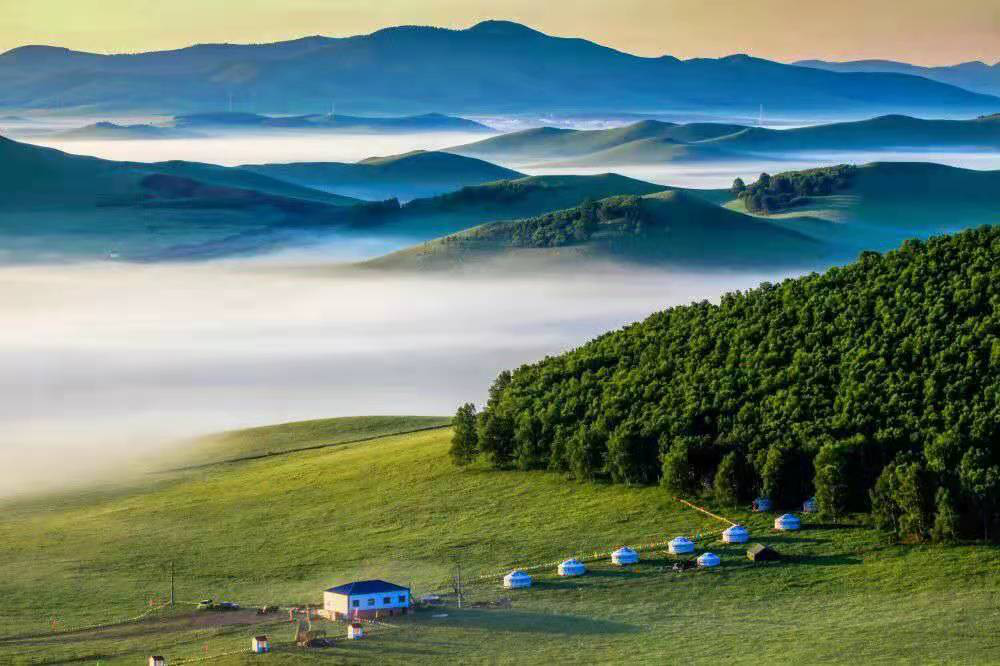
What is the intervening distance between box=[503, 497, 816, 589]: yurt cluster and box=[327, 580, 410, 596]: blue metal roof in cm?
631

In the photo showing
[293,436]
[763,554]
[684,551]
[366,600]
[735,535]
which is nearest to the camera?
[366,600]

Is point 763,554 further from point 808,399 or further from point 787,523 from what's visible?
point 808,399

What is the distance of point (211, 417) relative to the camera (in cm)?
16925

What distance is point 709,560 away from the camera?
304 ft

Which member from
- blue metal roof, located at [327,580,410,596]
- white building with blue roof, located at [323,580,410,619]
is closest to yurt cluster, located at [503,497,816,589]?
blue metal roof, located at [327,580,410,596]

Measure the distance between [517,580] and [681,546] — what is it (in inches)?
360

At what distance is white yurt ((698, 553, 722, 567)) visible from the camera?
92438 mm

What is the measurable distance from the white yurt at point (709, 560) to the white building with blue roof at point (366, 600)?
14707 millimetres

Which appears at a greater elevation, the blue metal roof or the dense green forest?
the dense green forest

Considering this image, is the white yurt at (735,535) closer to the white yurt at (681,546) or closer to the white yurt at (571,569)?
the white yurt at (681,546)

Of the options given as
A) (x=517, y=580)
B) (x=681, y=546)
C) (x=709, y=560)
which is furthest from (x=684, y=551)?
(x=517, y=580)

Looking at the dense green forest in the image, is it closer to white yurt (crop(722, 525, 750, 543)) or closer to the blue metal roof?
white yurt (crop(722, 525, 750, 543))

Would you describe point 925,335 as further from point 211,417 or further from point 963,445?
point 211,417

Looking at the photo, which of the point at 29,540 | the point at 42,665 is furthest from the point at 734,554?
the point at 29,540
